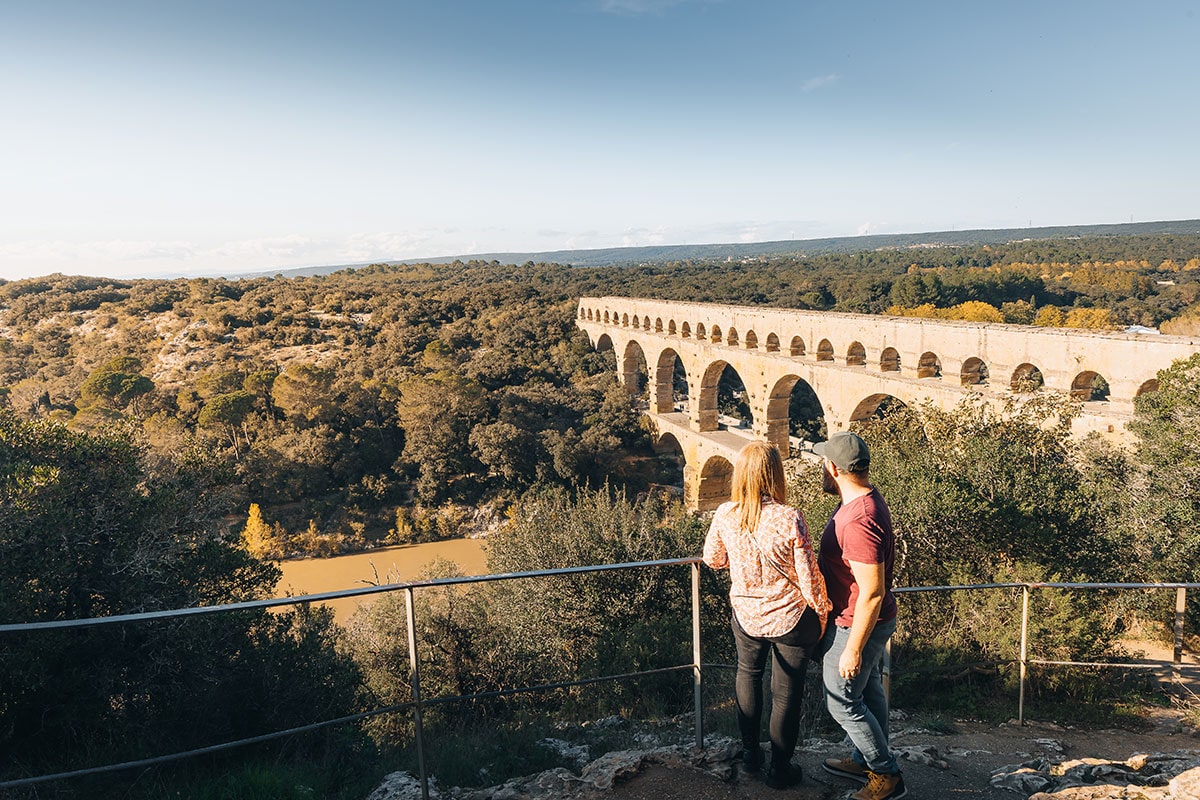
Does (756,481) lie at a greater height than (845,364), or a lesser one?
greater

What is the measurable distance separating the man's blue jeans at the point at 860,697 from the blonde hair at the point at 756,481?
59cm

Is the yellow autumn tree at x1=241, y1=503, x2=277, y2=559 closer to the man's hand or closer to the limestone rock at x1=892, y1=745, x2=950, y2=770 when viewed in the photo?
the limestone rock at x1=892, y1=745, x2=950, y2=770

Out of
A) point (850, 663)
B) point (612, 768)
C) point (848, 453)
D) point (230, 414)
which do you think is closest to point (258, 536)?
point (230, 414)

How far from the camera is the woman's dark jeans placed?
8.98 feet

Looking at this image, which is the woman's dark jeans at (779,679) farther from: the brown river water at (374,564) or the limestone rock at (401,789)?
the brown river water at (374,564)

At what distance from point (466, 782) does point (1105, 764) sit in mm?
2931

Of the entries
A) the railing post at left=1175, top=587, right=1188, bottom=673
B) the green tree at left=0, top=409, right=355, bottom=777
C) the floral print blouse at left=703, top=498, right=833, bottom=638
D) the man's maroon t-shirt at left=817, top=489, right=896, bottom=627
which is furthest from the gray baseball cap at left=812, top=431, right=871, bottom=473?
the green tree at left=0, top=409, right=355, bottom=777

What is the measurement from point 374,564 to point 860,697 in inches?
750

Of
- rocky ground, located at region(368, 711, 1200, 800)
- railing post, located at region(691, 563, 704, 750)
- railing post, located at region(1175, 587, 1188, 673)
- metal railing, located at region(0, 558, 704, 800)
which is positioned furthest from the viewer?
railing post, located at region(1175, 587, 1188, 673)

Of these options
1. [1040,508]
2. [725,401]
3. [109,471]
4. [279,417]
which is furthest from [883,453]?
[725,401]

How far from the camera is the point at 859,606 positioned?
8.32 ft

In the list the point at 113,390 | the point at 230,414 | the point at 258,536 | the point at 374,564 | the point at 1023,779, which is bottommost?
the point at 374,564

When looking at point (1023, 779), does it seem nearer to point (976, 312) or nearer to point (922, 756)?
point (922, 756)

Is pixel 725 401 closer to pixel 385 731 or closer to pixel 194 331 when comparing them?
pixel 194 331
